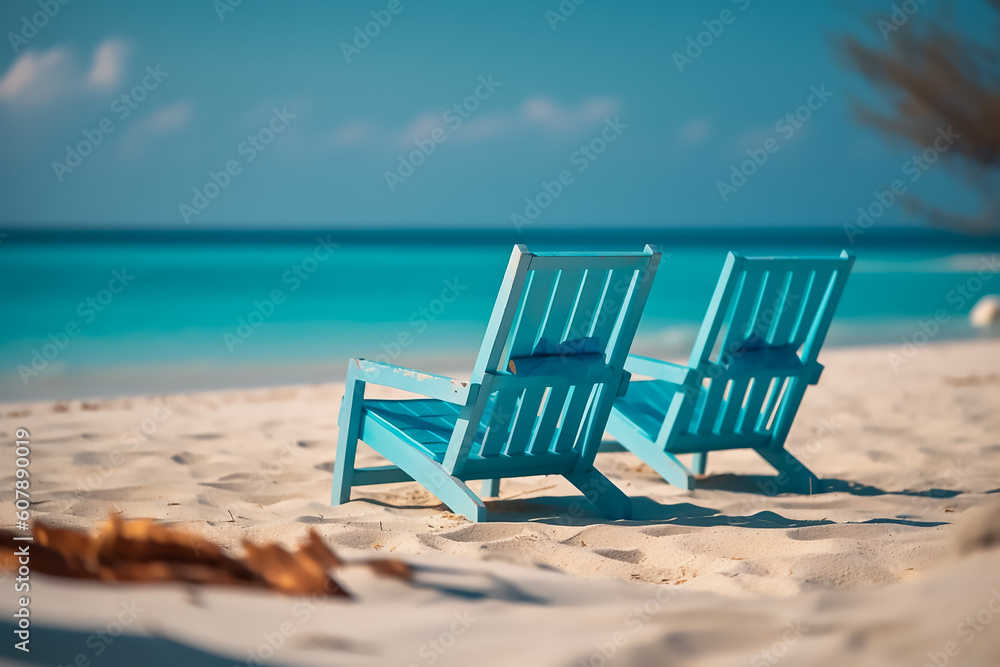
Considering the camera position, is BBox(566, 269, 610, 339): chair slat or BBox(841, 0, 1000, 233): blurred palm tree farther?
BBox(841, 0, 1000, 233): blurred palm tree

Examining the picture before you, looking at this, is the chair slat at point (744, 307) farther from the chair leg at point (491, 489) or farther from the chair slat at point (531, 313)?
the chair leg at point (491, 489)

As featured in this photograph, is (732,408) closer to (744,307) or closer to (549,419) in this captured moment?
(744,307)

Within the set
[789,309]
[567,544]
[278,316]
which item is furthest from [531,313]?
[278,316]

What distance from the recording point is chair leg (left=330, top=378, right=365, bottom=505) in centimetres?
338

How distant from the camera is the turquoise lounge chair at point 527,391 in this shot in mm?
2859

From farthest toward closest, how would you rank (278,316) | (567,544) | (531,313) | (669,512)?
1. (278,316)
2. (669,512)
3. (531,313)
4. (567,544)

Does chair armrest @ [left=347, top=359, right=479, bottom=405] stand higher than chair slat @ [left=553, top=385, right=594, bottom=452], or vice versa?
chair armrest @ [left=347, top=359, right=479, bottom=405]

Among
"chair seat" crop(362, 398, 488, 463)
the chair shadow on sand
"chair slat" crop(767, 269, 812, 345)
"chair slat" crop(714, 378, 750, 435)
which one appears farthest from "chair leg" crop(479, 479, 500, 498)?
"chair slat" crop(767, 269, 812, 345)

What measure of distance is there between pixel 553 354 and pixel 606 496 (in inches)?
25.9

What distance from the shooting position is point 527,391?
120 inches

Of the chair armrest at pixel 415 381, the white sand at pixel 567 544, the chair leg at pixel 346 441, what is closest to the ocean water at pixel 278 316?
the white sand at pixel 567 544

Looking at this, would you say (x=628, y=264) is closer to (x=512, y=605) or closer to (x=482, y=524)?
(x=482, y=524)

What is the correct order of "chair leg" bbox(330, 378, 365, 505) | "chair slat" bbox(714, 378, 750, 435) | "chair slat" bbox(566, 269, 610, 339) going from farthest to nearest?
"chair slat" bbox(714, 378, 750, 435) < "chair leg" bbox(330, 378, 365, 505) < "chair slat" bbox(566, 269, 610, 339)

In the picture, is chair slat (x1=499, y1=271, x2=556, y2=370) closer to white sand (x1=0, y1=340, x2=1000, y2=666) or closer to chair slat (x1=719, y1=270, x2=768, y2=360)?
white sand (x1=0, y1=340, x2=1000, y2=666)
